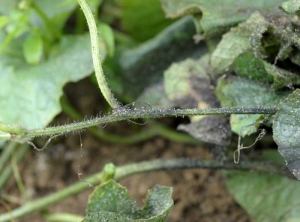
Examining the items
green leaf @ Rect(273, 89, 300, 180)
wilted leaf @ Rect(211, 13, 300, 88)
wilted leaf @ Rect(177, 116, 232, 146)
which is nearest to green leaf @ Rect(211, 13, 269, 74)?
wilted leaf @ Rect(211, 13, 300, 88)

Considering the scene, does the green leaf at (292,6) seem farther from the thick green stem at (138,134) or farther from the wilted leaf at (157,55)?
the thick green stem at (138,134)

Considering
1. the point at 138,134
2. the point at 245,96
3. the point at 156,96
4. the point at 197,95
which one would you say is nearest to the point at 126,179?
the point at 138,134

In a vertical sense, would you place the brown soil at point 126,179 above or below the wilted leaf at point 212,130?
below

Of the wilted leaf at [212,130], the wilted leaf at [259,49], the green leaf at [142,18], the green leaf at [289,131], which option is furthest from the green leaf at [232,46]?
the green leaf at [142,18]

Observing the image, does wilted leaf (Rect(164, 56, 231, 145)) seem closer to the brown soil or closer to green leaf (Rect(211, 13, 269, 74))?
green leaf (Rect(211, 13, 269, 74))

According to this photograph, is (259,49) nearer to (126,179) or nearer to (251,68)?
(251,68)

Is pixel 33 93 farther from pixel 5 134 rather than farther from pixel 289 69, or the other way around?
pixel 289 69

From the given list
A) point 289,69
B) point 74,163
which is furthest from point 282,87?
point 74,163
